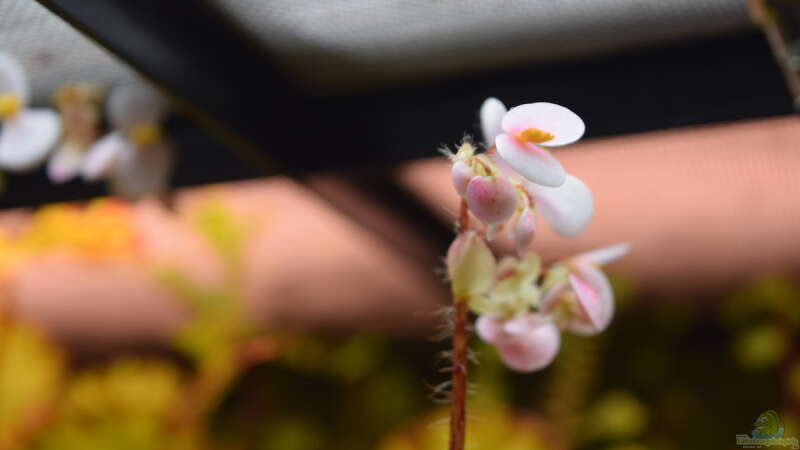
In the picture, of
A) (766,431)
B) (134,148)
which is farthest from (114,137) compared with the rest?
(766,431)

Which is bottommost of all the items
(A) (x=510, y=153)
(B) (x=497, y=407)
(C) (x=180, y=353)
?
(A) (x=510, y=153)

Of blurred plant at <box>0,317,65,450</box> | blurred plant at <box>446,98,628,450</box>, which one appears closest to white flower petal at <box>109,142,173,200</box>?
blurred plant at <box>446,98,628,450</box>

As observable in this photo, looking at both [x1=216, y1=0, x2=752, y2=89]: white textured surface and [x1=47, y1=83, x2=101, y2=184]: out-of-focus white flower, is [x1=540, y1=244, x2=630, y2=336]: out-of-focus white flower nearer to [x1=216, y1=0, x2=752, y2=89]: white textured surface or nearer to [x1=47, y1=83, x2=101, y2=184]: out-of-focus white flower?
[x1=216, y1=0, x2=752, y2=89]: white textured surface

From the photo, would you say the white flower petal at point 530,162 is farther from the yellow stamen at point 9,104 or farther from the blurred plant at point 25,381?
the blurred plant at point 25,381

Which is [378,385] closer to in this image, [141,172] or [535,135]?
[141,172]

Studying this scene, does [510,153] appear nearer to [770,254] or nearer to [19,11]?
[19,11]

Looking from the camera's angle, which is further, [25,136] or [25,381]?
[25,381]

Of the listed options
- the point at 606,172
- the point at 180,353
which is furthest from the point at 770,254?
the point at 180,353
